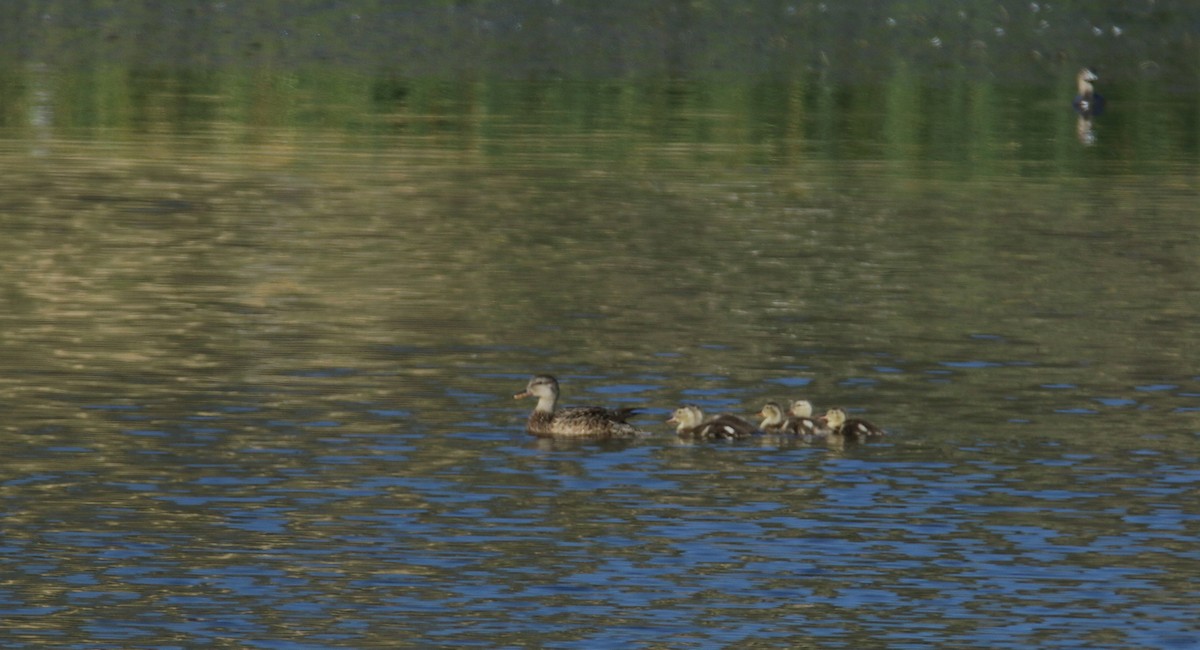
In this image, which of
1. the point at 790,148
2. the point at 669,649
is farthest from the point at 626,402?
the point at 790,148

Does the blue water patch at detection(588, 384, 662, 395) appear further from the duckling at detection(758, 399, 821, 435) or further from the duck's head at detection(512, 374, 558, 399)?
the duckling at detection(758, 399, 821, 435)

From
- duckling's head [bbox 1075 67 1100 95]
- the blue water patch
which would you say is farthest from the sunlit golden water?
duckling's head [bbox 1075 67 1100 95]

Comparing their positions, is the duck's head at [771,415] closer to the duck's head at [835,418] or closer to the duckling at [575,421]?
the duck's head at [835,418]

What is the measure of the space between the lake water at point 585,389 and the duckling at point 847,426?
0.18m

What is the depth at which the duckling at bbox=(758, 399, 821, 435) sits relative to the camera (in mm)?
19016

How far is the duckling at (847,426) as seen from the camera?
61.9ft

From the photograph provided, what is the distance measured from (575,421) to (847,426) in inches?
78.2

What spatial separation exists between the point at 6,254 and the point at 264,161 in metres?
10.8

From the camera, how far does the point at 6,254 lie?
1136 inches

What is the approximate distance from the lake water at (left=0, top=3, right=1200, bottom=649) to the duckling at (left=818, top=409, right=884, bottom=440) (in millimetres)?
180

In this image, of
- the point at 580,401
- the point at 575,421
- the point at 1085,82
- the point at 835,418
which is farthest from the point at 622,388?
the point at 1085,82

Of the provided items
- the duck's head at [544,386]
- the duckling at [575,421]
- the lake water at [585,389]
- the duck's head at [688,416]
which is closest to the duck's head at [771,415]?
the lake water at [585,389]

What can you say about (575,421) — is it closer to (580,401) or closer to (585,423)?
(585,423)

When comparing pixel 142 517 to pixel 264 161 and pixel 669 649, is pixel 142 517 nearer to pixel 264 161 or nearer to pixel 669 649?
pixel 669 649
